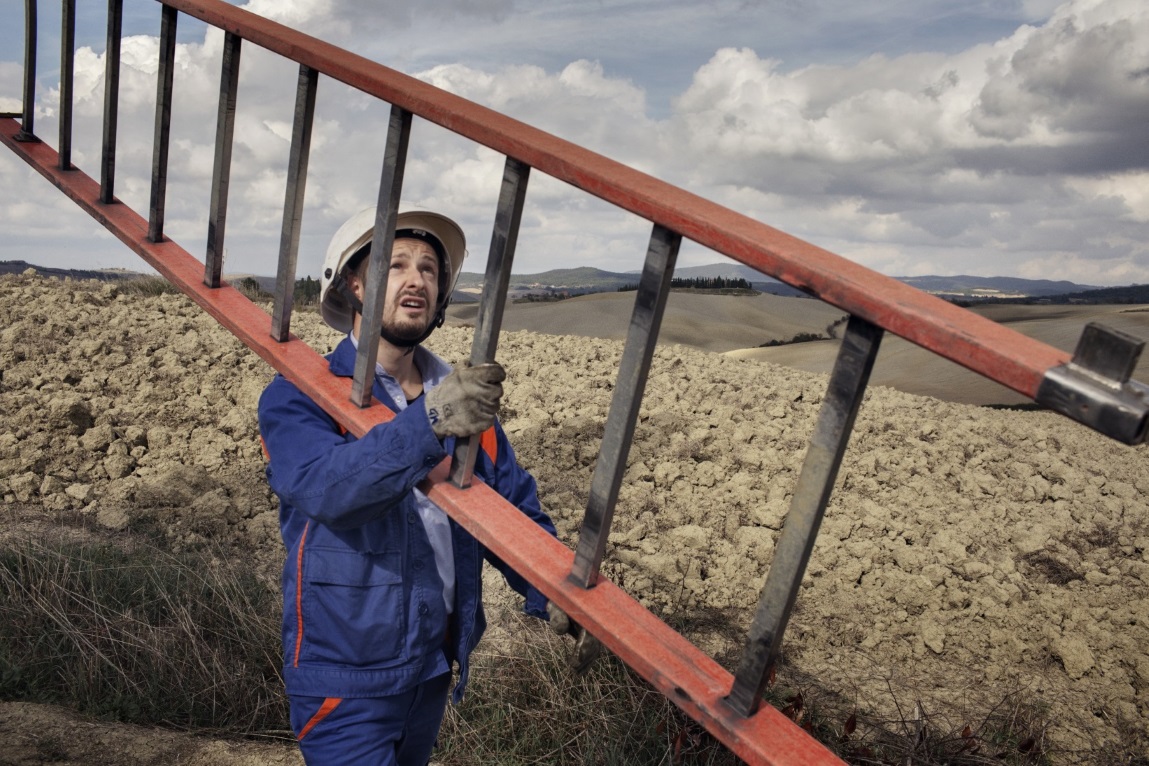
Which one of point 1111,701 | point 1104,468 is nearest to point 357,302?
point 1111,701

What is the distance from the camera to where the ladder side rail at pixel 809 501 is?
126 centimetres

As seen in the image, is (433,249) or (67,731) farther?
(67,731)

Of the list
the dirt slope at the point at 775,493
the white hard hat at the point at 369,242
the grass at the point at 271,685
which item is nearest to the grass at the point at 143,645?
the grass at the point at 271,685

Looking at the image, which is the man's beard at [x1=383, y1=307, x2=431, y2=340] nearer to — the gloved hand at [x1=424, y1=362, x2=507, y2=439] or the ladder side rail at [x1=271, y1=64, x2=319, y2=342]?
the ladder side rail at [x1=271, y1=64, x2=319, y2=342]

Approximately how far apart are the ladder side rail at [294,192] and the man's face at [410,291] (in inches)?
8.7

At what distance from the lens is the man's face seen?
2.18m

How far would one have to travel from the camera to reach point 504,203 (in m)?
1.56

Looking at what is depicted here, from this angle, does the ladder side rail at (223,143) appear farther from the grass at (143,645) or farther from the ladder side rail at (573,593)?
the grass at (143,645)

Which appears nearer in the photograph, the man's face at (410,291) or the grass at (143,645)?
the man's face at (410,291)

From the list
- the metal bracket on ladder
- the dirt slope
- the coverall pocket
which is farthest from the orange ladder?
the dirt slope

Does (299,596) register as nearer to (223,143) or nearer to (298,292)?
(223,143)

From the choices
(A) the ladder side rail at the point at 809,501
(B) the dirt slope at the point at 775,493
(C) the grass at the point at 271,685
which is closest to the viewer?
(A) the ladder side rail at the point at 809,501

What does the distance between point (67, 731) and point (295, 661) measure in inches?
60.7

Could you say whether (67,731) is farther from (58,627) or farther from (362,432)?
(362,432)
